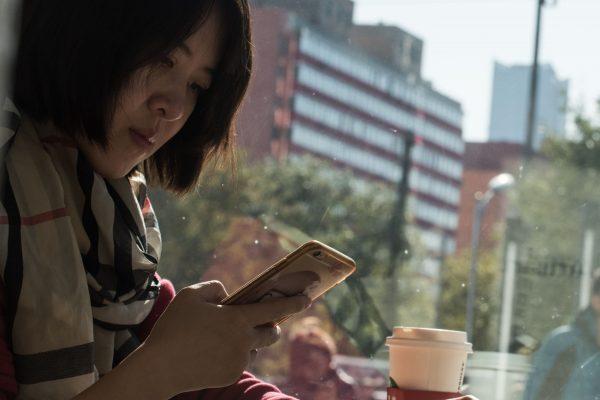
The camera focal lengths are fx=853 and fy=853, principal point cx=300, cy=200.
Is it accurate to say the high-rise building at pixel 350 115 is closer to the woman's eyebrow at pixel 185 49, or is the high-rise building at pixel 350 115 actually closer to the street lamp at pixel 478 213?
the street lamp at pixel 478 213

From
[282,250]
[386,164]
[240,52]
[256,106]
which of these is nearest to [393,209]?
[386,164]

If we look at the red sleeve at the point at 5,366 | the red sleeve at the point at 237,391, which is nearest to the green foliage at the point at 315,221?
the red sleeve at the point at 237,391

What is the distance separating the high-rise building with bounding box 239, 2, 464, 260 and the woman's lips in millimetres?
595

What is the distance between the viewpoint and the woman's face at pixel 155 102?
95cm

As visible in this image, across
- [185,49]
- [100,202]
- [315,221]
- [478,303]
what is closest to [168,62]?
[185,49]

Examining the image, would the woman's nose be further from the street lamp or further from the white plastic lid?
the street lamp

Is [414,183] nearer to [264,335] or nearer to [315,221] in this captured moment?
[315,221]

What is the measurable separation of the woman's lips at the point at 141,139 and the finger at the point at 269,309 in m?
0.22

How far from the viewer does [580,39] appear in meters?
1.48

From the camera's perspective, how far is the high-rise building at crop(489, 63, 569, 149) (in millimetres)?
1531

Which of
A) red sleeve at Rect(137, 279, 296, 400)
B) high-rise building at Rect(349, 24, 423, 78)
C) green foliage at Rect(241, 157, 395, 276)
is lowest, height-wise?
red sleeve at Rect(137, 279, 296, 400)

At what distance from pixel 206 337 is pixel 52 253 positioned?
0.61 ft

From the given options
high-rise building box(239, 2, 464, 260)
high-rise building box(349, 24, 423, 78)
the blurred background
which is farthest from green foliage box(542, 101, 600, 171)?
high-rise building box(349, 24, 423, 78)

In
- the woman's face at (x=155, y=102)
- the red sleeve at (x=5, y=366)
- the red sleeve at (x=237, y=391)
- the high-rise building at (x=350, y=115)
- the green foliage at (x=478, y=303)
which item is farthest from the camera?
the high-rise building at (x=350, y=115)
